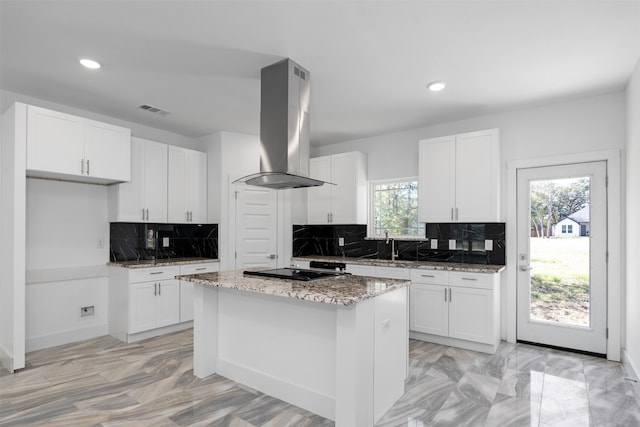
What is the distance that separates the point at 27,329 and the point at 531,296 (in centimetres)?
542

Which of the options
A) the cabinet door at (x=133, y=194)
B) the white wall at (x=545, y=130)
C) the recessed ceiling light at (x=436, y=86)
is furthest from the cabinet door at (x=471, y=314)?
the cabinet door at (x=133, y=194)

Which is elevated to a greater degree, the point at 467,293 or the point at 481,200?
the point at 481,200

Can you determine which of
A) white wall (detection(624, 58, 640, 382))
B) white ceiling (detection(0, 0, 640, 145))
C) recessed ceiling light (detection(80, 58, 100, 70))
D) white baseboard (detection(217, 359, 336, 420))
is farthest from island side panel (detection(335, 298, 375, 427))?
recessed ceiling light (detection(80, 58, 100, 70))

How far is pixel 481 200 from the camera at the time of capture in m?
4.01

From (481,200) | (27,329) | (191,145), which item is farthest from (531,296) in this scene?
(27,329)

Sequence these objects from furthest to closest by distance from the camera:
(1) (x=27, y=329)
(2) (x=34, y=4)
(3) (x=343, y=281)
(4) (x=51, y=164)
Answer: (1) (x=27, y=329), (4) (x=51, y=164), (3) (x=343, y=281), (2) (x=34, y=4)

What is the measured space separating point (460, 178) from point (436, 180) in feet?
0.92

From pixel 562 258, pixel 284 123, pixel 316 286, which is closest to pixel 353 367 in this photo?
pixel 316 286

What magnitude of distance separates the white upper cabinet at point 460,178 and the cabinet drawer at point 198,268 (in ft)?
9.17

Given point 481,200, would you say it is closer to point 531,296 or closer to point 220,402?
point 531,296

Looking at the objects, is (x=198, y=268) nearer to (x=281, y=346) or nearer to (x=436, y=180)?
(x=281, y=346)

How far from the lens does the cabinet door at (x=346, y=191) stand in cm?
504

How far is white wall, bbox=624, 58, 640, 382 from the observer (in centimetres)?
289

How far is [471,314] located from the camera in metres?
3.79
